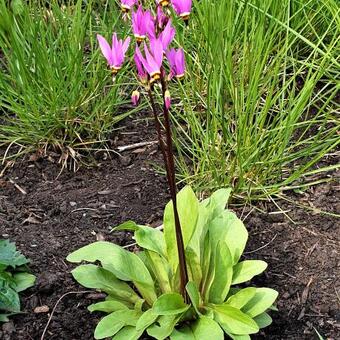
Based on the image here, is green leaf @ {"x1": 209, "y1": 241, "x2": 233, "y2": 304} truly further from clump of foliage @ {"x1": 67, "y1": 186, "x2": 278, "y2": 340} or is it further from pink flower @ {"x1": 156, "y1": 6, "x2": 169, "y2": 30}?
pink flower @ {"x1": 156, "y1": 6, "x2": 169, "y2": 30}

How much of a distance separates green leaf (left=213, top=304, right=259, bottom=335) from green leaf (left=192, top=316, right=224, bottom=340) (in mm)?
32

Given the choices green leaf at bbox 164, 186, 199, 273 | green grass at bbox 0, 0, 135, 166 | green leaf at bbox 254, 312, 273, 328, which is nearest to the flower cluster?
green leaf at bbox 164, 186, 199, 273

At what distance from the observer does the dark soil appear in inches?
78.8

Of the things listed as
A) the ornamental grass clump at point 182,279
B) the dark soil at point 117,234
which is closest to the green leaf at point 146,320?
the ornamental grass clump at point 182,279

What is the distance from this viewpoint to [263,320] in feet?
6.32

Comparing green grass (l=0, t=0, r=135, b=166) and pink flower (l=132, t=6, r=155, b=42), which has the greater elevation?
pink flower (l=132, t=6, r=155, b=42)

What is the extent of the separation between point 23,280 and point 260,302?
661mm

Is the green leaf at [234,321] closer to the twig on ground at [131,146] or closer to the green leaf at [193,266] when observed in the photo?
the green leaf at [193,266]

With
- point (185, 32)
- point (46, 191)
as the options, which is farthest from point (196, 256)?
point (185, 32)

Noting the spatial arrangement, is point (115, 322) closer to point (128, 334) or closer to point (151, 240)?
point (128, 334)

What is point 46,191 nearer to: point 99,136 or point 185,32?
point 99,136

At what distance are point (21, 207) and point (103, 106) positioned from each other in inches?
19.5

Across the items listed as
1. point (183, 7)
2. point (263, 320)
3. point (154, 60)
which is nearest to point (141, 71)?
point (154, 60)

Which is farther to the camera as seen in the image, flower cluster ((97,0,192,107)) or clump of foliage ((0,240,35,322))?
clump of foliage ((0,240,35,322))
